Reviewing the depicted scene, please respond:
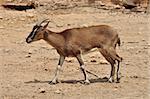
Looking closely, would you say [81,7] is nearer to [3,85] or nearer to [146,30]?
[146,30]

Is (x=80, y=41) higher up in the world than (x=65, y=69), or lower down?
higher up

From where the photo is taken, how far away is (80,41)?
10359 millimetres

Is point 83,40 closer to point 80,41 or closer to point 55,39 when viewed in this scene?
point 80,41

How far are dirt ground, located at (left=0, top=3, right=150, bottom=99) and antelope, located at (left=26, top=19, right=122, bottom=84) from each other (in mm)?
449

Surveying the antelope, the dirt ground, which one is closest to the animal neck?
the antelope

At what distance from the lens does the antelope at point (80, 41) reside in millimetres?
10312

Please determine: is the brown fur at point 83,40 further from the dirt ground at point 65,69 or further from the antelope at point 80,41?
the dirt ground at point 65,69

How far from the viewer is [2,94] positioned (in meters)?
9.41

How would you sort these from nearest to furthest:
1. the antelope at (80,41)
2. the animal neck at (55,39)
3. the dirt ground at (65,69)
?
the dirt ground at (65,69)
the antelope at (80,41)
the animal neck at (55,39)

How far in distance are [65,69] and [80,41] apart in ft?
5.44

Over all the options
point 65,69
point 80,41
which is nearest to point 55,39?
point 80,41

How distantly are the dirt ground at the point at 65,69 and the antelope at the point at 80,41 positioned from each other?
45 centimetres

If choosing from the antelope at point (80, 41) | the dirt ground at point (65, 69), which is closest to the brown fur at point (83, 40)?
the antelope at point (80, 41)

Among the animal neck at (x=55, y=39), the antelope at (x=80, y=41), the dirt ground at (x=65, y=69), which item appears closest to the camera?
the dirt ground at (x=65, y=69)
